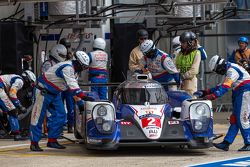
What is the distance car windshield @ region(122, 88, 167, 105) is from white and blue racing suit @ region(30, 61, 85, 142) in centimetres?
79

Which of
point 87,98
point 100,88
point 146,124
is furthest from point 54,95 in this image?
point 100,88

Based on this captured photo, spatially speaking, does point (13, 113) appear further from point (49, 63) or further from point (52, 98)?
point (52, 98)

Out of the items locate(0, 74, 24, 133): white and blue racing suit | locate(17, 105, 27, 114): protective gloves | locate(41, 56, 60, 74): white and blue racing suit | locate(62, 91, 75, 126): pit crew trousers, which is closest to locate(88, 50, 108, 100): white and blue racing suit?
locate(62, 91, 75, 126): pit crew trousers

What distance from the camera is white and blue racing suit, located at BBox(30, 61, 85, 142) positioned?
13.8 meters

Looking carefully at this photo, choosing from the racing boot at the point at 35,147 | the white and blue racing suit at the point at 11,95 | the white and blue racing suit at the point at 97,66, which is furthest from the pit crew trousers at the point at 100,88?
the racing boot at the point at 35,147

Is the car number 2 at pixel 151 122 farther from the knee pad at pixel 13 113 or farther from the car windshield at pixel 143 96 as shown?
the knee pad at pixel 13 113

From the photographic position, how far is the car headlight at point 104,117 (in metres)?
12.8

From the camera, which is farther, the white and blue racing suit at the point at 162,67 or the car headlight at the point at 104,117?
the white and blue racing suit at the point at 162,67

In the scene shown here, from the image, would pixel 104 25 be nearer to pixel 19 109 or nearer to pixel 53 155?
pixel 19 109

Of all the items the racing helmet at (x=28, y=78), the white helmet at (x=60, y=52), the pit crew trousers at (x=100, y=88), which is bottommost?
the pit crew trousers at (x=100, y=88)

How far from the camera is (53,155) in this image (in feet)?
43.7

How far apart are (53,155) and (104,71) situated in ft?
15.7

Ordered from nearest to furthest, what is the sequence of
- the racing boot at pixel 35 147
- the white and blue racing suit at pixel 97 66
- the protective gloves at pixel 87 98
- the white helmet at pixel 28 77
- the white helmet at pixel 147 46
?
the protective gloves at pixel 87 98
the racing boot at pixel 35 147
the white helmet at pixel 147 46
the white helmet at pixel 28 77
the white and blue racing suit at pixel 97 66

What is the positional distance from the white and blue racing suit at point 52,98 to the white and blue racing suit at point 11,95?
209cm
